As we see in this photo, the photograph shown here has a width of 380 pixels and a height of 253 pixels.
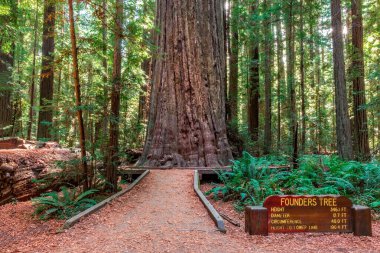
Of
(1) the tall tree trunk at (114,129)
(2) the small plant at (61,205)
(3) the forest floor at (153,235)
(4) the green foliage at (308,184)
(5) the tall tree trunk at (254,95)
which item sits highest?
(5) the tall tree trunk at (254,95)

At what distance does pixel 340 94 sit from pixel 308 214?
7.24 m

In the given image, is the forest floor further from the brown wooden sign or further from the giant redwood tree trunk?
the giant redwood tree trunk

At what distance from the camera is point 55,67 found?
5977 millimetres

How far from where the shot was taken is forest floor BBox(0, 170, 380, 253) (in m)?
3.60

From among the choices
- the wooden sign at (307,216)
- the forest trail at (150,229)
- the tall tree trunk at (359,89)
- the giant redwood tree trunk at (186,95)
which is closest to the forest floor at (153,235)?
the forest trail at (150,229)

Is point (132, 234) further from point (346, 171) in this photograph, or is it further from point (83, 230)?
point (346, 171)

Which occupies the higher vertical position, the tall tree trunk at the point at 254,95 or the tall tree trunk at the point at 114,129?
the tall tree trunk at the point at 254,95

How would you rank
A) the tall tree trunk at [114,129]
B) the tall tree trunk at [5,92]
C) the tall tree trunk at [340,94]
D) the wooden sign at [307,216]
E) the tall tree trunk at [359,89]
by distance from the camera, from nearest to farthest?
the wooden sign at [307,216]
the tall tree trunk at [114,129]
the tall tree trunk at [340,94]
the tall tree trunk at [5,92]
the tall tree trunk at [359,89]

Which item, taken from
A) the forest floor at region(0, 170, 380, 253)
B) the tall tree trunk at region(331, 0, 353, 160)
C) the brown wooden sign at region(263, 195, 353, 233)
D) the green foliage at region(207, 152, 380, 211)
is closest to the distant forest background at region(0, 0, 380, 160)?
the tall tree trunk at region(331, 0, 353, 160)

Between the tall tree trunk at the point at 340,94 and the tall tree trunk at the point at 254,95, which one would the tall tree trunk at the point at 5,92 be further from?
the tall tree trunk at the point at 340,94

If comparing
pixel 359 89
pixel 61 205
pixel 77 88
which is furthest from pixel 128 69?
pixel 359 89

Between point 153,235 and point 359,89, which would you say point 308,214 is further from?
point 359,89

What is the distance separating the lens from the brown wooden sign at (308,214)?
160 inches

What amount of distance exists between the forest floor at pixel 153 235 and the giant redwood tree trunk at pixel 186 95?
138 inches
